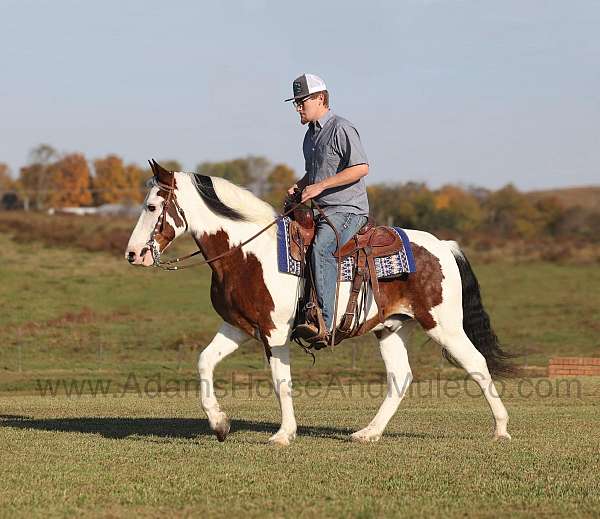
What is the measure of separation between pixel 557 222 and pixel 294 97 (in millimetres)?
91503

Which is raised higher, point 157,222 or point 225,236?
point 157,222

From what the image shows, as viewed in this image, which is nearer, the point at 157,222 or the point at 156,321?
the point at 157,222

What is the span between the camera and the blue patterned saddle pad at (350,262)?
420 inches

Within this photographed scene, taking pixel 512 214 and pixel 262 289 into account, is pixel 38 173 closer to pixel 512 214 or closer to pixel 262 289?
pixel 512 214

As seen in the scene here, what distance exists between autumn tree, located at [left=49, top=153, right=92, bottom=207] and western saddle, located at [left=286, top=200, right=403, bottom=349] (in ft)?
343

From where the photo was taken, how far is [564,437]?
37.5 ft

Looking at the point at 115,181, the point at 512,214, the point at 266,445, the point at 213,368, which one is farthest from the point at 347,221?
the point at 115,181

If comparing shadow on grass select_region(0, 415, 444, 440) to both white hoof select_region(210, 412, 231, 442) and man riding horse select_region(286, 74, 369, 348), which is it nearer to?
white hoof select_region(210, 412, 231, 442)

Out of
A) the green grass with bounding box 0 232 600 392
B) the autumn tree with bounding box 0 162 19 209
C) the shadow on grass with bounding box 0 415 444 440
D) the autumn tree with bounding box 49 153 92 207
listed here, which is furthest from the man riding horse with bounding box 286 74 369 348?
the autumn tree with bounding box 49 153 92 207

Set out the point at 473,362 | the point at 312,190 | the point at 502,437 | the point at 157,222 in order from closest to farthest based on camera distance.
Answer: the point at 312,190, the point at 157,222, the point at 502,437, the point at 473,362

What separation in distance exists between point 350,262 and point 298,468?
9.13 feet

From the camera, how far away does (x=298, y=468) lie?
8805 millimetres

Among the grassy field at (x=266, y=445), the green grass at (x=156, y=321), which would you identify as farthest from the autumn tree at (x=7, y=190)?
the grassy field at (x=266, y=445)

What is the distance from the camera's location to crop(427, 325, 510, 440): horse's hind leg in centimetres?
1126
